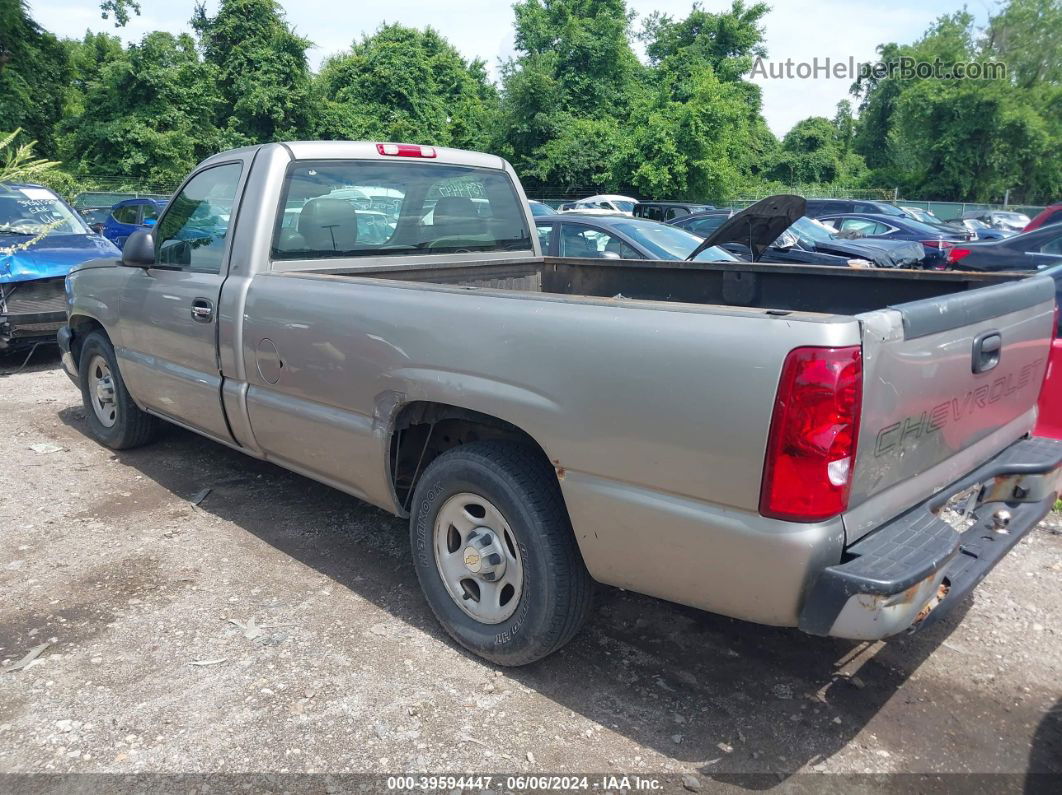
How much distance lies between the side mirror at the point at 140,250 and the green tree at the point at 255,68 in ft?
106

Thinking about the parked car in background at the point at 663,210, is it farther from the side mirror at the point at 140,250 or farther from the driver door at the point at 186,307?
the side mirror at the point at 140,250

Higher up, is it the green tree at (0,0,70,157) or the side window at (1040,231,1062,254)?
the green tree at (0,0,70,157)

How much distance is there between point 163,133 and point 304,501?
3154 cm

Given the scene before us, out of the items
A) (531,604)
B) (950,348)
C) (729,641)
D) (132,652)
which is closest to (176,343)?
(132,652)

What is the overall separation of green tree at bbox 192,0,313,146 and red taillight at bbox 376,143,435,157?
107 ft

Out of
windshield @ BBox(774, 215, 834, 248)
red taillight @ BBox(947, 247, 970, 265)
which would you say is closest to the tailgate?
red taillight @ BBox(947, 247, 970, 265)

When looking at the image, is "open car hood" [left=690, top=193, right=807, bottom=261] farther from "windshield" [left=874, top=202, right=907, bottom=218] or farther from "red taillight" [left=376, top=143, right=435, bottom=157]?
"windshield" [left=874, top=202, right=907, bottom=218]

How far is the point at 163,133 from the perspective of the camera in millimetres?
31344

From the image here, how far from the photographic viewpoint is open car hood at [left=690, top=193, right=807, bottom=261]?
4882 millimetres

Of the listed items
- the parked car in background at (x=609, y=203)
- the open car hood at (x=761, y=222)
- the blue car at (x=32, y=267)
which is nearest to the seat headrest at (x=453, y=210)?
the open car hood at (x=761, y=222)

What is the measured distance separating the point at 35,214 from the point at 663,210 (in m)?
20.3

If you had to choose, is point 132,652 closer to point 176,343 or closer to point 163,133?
point 176,343

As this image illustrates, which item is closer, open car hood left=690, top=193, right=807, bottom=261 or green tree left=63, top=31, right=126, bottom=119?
open car hood left=690, top=193, right=807, bottom=261

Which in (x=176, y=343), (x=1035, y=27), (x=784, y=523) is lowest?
(x=784, y=523)
